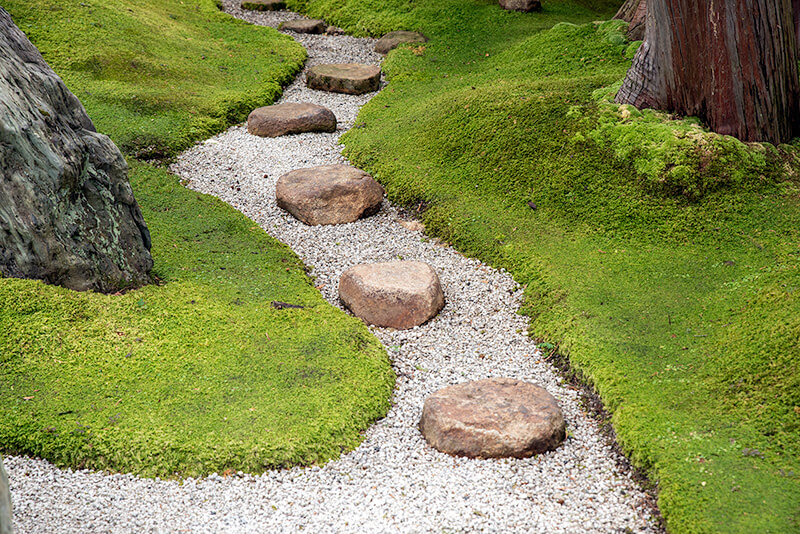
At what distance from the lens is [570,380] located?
6477mm

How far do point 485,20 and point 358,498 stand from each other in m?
14.3

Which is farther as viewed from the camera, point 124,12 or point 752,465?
point 124,12

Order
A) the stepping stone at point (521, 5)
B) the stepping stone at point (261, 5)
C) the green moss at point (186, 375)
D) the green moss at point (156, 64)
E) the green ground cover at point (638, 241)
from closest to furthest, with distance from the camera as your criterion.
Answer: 1. the green ground cover at point (638, 241)
2. the green moss at point (186, 375)
3. the green moss at point (156, 64)
4. the stepping stone at point (521, 5)
5. the stepping stone at point (261, 5)

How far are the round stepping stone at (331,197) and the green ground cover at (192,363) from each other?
819 mm

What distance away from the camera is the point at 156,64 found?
45.6 feet

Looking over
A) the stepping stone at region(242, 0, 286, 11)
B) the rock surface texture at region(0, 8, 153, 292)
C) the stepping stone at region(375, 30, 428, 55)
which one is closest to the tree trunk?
the stepping stone at region(375, 30, 428, 55)

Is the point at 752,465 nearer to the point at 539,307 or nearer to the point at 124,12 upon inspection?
the point at 539,307

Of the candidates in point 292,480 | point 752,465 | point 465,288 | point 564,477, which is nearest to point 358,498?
point 292,480

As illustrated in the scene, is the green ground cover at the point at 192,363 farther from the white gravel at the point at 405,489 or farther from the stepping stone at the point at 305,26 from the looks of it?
the stepping stone at the point at 305,26

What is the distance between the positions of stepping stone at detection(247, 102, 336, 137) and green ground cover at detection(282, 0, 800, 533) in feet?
2.35

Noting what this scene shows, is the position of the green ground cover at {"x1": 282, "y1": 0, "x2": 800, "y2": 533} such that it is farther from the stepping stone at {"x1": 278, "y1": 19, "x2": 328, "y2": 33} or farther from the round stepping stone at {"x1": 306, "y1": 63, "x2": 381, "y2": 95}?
the stepping stone at {"x1": 278, "y1": 19, "x2": 328, "y2": 33}

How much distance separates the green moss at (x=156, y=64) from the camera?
38.3 ft

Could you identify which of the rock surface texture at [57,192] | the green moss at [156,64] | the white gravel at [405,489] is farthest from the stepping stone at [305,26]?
the white gravel at [405,489]

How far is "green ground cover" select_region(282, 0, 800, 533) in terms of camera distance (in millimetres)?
5109
